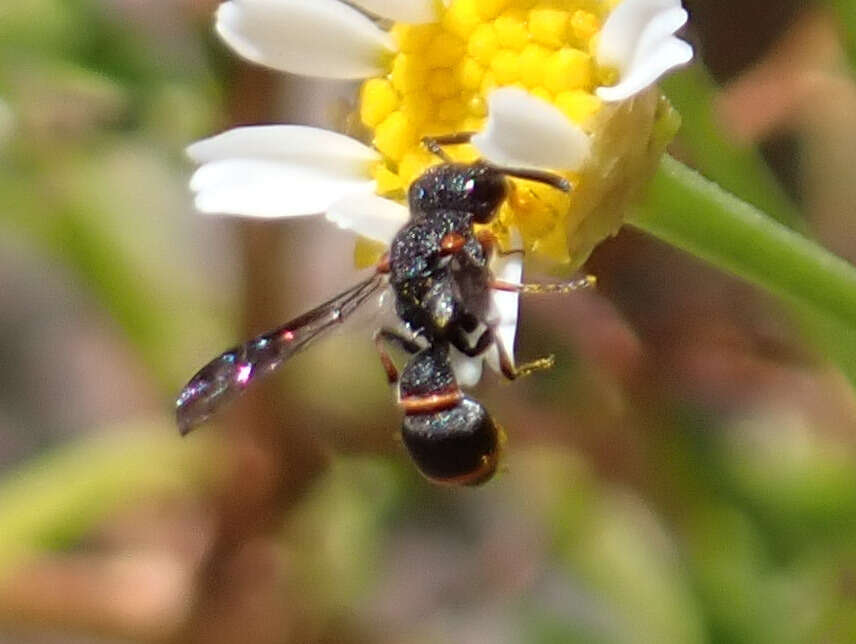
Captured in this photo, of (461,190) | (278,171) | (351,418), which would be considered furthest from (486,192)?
(351,418)

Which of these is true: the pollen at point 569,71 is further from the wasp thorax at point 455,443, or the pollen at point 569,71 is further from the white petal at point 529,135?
the wasp thorax at point 455,443

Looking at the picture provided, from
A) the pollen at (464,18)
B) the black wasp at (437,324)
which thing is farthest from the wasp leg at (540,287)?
the pollen at (464,18)

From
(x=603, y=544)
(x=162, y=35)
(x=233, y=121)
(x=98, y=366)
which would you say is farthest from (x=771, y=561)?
(x=98, y=366)

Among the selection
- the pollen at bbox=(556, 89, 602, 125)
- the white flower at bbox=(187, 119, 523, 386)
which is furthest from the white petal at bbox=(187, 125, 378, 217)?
the pollen at bbox=(556, 89, 602, 125)

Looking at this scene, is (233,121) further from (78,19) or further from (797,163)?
(797,163)

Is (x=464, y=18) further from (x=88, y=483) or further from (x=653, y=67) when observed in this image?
(x=88, y=483)
